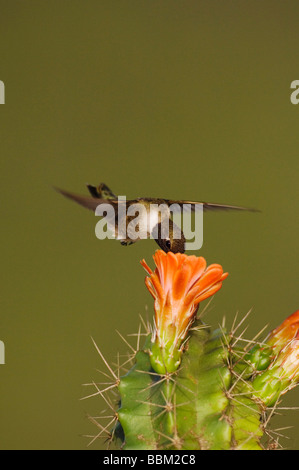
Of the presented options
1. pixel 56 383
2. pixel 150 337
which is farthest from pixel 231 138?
pixel 150 337

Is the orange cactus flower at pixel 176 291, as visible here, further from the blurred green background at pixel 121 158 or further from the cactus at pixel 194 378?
the blurred green background at pixel 121 158

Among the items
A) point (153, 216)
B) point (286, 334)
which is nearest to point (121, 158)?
point (153, 216)

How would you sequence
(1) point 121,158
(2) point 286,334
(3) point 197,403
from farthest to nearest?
(1) point 121,158 → (2) point 286,334 → (3) point 197,403

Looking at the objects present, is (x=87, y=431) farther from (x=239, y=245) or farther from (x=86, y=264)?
→ (x=239, y=245)

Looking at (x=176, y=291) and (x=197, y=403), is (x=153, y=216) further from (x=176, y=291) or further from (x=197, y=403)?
(x=197, y=403)

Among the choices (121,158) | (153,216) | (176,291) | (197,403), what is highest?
(121,158)

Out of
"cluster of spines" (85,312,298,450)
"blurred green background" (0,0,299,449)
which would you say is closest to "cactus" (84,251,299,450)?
"cluster of spines" (85,312,298,450)

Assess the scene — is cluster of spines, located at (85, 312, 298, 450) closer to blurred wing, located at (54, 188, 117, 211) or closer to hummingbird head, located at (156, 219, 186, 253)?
hummingbird head, located at (156, 219, 186, 253)
